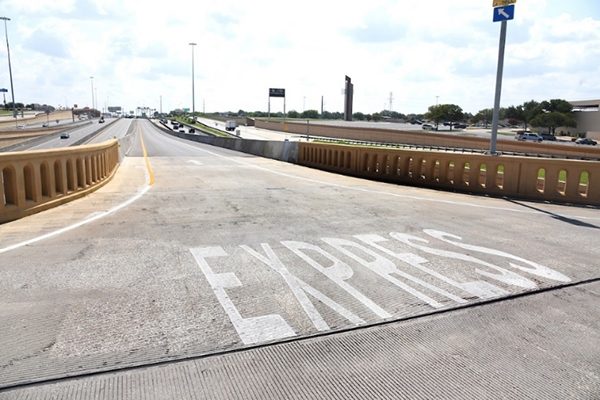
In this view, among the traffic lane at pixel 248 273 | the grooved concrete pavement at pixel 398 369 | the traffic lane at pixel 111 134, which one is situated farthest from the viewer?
the traffic lane at pixel 111 134

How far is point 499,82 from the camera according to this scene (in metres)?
13.9

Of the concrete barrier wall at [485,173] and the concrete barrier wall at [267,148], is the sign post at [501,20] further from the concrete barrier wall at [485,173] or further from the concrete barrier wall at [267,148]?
the concrete barrier wall at [267,148]

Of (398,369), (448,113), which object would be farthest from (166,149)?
(448,113)

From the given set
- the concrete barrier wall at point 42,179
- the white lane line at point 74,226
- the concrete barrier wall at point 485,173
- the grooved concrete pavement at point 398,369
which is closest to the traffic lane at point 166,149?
the concrete barrier wall at point 485,173

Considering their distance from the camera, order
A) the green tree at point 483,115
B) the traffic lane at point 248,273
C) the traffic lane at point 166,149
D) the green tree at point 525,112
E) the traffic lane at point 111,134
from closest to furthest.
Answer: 1. the traffic lane at point 248,273
2. the traffic lane at point 166,149
3. the traffic lane at point 111,134
4. the green tree at point 525,112
5. the green tree at point 483,115

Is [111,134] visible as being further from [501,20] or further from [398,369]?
[398,369]

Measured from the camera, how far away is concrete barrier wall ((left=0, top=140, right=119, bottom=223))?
29.3 ft

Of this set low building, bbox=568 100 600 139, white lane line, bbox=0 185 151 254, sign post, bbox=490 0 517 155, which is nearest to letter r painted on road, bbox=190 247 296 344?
white lane line, bbox=0 185 151 254

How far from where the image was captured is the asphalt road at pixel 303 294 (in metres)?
3.74

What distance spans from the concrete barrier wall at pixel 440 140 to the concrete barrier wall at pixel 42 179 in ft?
145

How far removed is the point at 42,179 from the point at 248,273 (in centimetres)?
687

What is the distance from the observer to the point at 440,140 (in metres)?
61.8

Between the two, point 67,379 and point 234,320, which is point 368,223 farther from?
point 67,379

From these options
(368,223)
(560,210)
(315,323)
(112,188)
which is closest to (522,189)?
(560,210)
